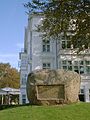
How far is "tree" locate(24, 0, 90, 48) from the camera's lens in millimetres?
18984

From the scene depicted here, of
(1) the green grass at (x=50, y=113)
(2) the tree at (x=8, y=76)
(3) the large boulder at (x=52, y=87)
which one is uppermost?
(2) the tree at (x=8, y=76)

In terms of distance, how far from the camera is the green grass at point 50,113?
17.5 meters

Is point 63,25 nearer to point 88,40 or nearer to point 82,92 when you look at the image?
point 88,40

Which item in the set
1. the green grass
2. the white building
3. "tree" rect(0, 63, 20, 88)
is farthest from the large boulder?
"tree" rect(0, 63, 20, 88)

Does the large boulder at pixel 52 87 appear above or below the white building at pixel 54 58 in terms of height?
below

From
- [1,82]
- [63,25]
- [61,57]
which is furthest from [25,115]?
[1,82]

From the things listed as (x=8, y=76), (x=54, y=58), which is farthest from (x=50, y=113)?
(x=8, y=76)

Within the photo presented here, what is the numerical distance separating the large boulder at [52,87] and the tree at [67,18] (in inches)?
104

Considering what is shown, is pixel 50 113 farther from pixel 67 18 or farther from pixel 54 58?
pixel 54 58

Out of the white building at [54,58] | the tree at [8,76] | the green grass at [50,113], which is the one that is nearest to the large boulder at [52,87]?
the green grass at [50,113]

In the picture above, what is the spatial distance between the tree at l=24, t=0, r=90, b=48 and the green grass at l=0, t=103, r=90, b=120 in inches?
184

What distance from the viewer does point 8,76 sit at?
77.6 meters

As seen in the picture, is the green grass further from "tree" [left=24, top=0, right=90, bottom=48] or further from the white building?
the white building

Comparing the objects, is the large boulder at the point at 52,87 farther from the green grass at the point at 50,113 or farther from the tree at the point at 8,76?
the tree at the point at 8,76
